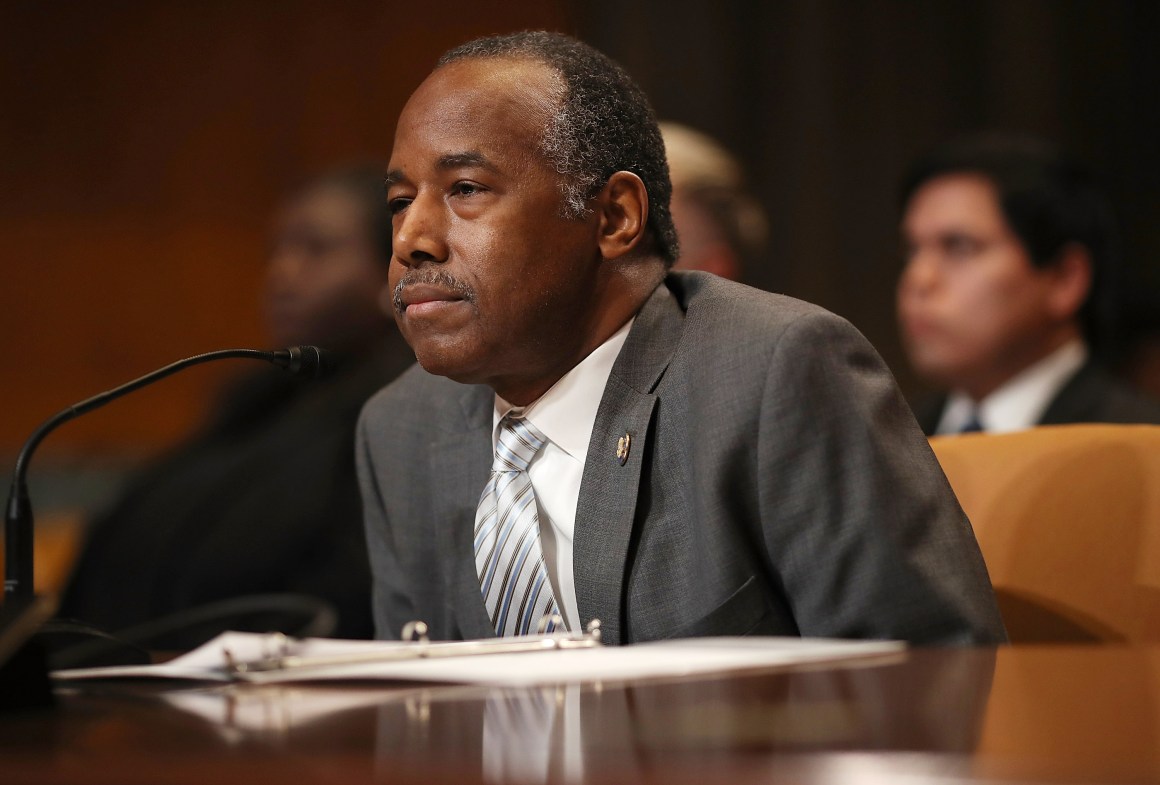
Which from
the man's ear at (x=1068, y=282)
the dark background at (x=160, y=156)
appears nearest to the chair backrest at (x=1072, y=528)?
the man's ear at (x=1068, y=282)

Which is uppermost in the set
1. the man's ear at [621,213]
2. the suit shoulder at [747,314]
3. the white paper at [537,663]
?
the man's ear at [621,213]

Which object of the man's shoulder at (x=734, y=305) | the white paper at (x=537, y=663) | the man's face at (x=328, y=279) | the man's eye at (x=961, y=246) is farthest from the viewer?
the man's face at (x=328, y=279)

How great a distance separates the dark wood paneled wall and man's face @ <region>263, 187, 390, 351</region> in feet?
4.85

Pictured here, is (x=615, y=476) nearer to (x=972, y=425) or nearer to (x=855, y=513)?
(x=855, y=513)

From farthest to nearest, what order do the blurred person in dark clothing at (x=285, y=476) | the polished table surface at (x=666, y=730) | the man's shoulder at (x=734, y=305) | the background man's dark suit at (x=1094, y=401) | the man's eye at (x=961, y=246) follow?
1. the man's eye at (x=961, y=246)
2. the blurred person in dark clothing at (x=285, y=476)
3. the background man's dark suit at (x=1094, y=401)
4. the man's shoulder at (x=734, y=305)
5. the polished table surface at (x=666, y=730)

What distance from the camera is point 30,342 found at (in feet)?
14.8

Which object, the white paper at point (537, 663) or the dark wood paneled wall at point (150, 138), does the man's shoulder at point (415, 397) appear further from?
the dark wood paneled wall at point (150, 138)

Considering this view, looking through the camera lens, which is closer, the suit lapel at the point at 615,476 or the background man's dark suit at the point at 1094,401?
the suit lapel at the point at 615,476

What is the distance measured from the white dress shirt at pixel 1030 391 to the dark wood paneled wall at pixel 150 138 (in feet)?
7.97

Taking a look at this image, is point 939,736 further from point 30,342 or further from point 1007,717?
point 30,342

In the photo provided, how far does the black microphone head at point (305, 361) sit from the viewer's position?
1159 mm

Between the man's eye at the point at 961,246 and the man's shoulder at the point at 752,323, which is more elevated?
the man's eye at the point at 961,246

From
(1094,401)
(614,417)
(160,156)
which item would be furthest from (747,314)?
(160,156)

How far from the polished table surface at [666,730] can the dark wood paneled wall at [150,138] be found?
3960 mm
